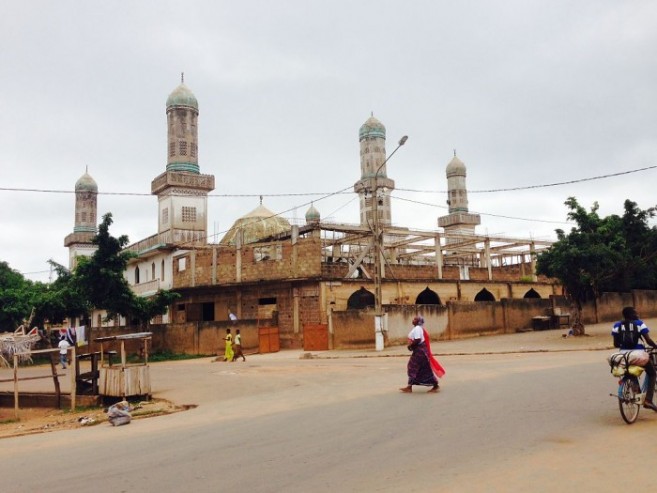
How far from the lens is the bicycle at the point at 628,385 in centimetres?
738

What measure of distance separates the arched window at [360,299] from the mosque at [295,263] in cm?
8

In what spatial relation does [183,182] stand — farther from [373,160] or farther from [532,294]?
[532,294]

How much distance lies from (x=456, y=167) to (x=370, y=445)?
171ft

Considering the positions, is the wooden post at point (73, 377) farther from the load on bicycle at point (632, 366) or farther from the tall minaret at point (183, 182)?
the tall minaret at point (183, 182)

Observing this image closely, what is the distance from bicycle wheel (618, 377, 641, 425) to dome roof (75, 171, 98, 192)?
54.7 m

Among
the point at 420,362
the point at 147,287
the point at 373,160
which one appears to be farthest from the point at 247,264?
the point at 420,362

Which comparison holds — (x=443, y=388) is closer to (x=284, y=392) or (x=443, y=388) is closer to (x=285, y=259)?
(x=284, y=392)

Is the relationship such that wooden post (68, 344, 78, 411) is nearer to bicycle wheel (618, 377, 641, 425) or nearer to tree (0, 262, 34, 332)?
bicycle wheel (618, 377, 641, 425)

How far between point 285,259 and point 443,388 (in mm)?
20660

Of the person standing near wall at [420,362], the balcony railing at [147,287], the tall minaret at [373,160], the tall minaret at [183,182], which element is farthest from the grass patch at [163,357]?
the tall minaret at [373,160]

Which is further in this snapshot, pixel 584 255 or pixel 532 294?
pixel 532 294

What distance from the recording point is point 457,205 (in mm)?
56594

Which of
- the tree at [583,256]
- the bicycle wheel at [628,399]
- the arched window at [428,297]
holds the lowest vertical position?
the bicycle wheel at [628,399]

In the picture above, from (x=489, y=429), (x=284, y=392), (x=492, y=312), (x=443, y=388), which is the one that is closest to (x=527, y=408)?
(x=489, y=429)
